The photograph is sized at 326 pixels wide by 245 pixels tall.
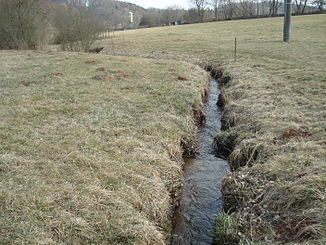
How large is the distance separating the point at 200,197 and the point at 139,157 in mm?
1632

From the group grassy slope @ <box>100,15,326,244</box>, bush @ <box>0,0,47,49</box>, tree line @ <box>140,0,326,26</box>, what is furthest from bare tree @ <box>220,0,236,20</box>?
grassy slope @ <box>100,15,326,244</box>

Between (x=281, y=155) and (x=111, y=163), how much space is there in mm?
3757

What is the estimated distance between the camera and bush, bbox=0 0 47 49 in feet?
80.7

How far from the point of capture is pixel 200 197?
6441 millimetres

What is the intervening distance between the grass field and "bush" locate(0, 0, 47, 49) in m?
13.9

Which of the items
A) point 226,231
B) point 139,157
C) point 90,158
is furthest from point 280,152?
point 90,158

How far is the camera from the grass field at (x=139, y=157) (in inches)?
178

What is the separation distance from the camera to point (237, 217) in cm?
510

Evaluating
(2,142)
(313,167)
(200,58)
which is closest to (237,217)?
(313,167)

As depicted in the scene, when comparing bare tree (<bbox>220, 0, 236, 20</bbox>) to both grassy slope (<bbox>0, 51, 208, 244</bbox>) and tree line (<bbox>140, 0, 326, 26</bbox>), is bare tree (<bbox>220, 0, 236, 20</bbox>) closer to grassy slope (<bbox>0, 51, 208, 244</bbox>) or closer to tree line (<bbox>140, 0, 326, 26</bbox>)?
tree line (<bbox>140, 0, 326, 26</bbox>)

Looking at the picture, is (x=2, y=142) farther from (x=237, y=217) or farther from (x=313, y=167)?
(x=313, y=167)

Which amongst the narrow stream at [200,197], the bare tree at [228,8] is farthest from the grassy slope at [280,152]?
the bare tree at [228,8]

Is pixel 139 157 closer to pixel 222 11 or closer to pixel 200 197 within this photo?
pixel 200 197

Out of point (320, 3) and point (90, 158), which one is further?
point (320, 3)
